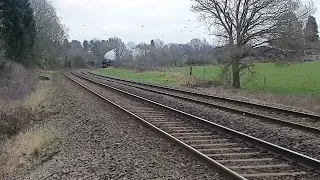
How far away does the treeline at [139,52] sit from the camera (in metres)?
99.9

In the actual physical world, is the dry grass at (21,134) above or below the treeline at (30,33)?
below

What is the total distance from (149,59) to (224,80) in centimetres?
8247

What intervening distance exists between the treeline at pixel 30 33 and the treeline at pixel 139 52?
18.7 meters

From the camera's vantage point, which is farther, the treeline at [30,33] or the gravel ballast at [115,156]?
the treeline at [30,33]

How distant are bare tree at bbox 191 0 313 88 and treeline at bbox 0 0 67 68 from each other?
58.8 ft

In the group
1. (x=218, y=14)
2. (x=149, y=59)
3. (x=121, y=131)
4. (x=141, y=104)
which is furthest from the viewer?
(x=149, y=59)

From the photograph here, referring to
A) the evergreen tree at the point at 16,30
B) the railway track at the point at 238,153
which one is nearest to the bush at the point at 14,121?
the railway track at the point at 238,153

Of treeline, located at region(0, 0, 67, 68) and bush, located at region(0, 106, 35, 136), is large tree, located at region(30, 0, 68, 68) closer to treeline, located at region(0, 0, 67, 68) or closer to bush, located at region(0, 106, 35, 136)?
treeline, located at region(0, 0, 67, 68)

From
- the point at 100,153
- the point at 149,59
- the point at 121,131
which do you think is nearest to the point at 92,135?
the point at 121,131

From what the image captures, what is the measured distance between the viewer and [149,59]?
11675 cm

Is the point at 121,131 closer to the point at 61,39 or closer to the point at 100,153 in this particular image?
the point at 100,153

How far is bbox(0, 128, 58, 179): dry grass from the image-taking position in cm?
1031

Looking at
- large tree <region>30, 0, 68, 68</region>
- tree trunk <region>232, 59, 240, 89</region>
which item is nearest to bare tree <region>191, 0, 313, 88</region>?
tree trunk <region>232, 59, 240, 89</region>

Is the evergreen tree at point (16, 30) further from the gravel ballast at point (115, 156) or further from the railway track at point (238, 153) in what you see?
the railway track at point (238, 153)
